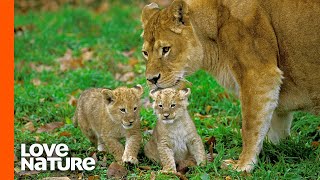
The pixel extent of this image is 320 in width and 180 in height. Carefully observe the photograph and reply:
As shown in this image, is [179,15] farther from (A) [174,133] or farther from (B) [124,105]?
(A) [174,133]

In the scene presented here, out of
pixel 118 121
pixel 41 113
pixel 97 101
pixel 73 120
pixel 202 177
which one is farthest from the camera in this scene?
pixel 41 113

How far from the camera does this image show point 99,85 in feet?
31.9

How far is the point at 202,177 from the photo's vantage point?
628cm

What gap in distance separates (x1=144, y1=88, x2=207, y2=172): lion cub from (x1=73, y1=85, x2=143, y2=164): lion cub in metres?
0.24

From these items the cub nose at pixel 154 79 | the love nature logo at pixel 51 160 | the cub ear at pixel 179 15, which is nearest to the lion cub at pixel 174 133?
the cub nose at pixel 154 79

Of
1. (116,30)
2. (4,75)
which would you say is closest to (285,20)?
(4,75)

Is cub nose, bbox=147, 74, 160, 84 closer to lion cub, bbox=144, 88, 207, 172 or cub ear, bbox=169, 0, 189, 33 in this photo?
lion cub, bbox=144, 88, 207, 172

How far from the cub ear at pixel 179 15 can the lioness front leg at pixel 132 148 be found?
1.11 m

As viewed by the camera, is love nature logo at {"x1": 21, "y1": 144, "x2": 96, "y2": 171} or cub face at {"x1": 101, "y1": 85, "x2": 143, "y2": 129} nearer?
cub face at {"x1": 101, "y1": 85, "x2": 143, "y2": 129}

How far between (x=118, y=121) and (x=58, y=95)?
2.77 m

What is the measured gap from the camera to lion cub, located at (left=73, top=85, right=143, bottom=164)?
6801 millimetres

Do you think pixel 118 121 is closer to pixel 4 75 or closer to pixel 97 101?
pixel 97 101

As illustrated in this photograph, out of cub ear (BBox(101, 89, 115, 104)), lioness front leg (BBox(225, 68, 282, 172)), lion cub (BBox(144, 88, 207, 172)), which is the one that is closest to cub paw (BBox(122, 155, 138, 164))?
lion cub (BBox(144, 88, 207, 172))

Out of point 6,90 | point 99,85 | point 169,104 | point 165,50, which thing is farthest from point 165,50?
point 6,90
